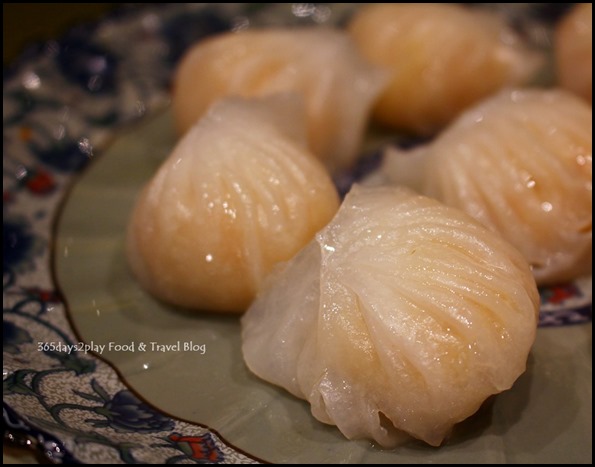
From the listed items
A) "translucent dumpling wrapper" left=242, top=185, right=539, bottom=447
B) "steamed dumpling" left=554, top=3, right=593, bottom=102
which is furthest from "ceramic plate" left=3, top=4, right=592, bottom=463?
"steamed dumpling" left=554, top=3, right=593, bottom=102

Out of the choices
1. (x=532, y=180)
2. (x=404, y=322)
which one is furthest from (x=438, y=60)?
(x=404, y=322)

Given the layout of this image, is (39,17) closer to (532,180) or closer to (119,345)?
(119,345)

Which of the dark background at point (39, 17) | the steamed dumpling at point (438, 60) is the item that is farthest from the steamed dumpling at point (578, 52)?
the dark background at point (39, 17)

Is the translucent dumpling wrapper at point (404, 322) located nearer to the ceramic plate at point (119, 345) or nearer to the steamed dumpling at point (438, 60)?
the ceramic plate at point (119, 345)

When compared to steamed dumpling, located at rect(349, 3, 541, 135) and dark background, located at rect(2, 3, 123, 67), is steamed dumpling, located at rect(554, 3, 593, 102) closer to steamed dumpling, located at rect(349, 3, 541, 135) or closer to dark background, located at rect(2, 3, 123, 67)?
steamed dumpling, located at rect(349, 3, 541, 135)

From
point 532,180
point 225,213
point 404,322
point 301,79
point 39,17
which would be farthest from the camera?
point 39,17
